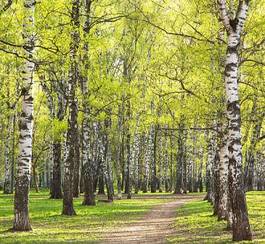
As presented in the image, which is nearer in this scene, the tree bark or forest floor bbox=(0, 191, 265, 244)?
forest floor bbox=(0, 191, 265, 244)

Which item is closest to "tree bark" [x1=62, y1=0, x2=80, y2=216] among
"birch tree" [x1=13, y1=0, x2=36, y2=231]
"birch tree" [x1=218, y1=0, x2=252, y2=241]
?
"birch tree" [x1=13, y1=0, x2=36, y2=231]

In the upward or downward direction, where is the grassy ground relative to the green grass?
downward

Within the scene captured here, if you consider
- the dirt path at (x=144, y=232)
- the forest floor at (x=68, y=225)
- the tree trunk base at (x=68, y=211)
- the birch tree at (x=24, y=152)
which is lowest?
the dirt path at (x=144, y=232)

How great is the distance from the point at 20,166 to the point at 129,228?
4.65 m

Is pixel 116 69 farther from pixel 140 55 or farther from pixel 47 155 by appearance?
pixel 47 155

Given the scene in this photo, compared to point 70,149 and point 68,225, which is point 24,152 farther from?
point 70,149

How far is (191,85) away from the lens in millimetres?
21703

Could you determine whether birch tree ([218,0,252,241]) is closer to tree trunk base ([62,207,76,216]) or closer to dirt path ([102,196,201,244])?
dirt path ([102,196,201,244])

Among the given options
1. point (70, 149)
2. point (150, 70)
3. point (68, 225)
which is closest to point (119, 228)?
point (68, 225)

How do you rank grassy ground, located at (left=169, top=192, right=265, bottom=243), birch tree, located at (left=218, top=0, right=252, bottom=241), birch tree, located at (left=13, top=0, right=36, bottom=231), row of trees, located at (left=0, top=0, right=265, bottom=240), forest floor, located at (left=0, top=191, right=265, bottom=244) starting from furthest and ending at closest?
birch tree, located at (left=13, top=0, right=36, bottom=231) → forest floor, located at (left=0, top=191, right=265, bottom=244) → grassy ground, located at (left=169, top=192, right=265, bottom=243) → row of trees, located at (left=0, top=0, right=265, bottom=240) → birch tree, located at (left=218, top=0, right=252, bottom=241)

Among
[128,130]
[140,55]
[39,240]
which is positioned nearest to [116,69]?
[140,55]

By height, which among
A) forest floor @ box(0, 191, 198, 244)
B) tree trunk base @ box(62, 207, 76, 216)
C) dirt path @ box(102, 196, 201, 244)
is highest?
tree trunk base @ box(62, 207, 76, 216)

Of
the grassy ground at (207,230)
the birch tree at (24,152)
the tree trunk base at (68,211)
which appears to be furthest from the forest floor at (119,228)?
the birch tree at (24,152)

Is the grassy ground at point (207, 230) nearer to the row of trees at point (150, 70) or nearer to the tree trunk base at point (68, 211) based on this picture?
the row of trees at point (150, 70)
